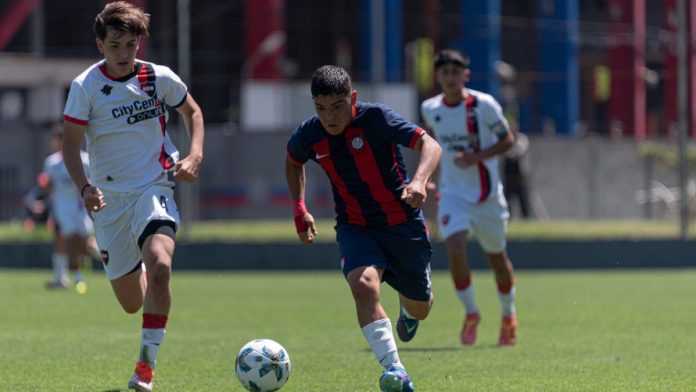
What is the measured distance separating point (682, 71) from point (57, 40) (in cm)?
2068

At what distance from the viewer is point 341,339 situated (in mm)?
12539

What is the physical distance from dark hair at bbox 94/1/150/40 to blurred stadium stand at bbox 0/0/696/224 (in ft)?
51.3

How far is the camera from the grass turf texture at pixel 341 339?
9.45m

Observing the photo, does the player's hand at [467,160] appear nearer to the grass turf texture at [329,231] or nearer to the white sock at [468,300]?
the white sock at [468,300]

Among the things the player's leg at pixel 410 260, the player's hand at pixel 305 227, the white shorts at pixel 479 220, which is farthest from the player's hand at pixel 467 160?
the player's hand at pixel 305 227

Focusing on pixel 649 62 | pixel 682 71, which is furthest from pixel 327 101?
pixel 649 62

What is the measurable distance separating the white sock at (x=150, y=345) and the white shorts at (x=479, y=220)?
4054mm

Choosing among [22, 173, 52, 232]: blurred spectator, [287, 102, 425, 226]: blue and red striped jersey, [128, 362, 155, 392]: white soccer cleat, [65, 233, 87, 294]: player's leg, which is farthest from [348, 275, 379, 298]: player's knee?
[22, 173, 52, 232]: blurred spectator

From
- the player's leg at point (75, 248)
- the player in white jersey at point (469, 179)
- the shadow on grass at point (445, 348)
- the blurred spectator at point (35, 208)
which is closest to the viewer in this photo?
the shadow on grass at point (445, 348)

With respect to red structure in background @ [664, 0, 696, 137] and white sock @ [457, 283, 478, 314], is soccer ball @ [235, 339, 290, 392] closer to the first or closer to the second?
white sock @ [457, 283, 478, 314]

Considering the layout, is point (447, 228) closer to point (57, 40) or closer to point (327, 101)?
point (327, 101)

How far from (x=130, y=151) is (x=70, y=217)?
11.3m

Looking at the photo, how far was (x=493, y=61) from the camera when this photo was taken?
35.5m

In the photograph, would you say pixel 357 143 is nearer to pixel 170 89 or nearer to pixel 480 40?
pixel 170 89
